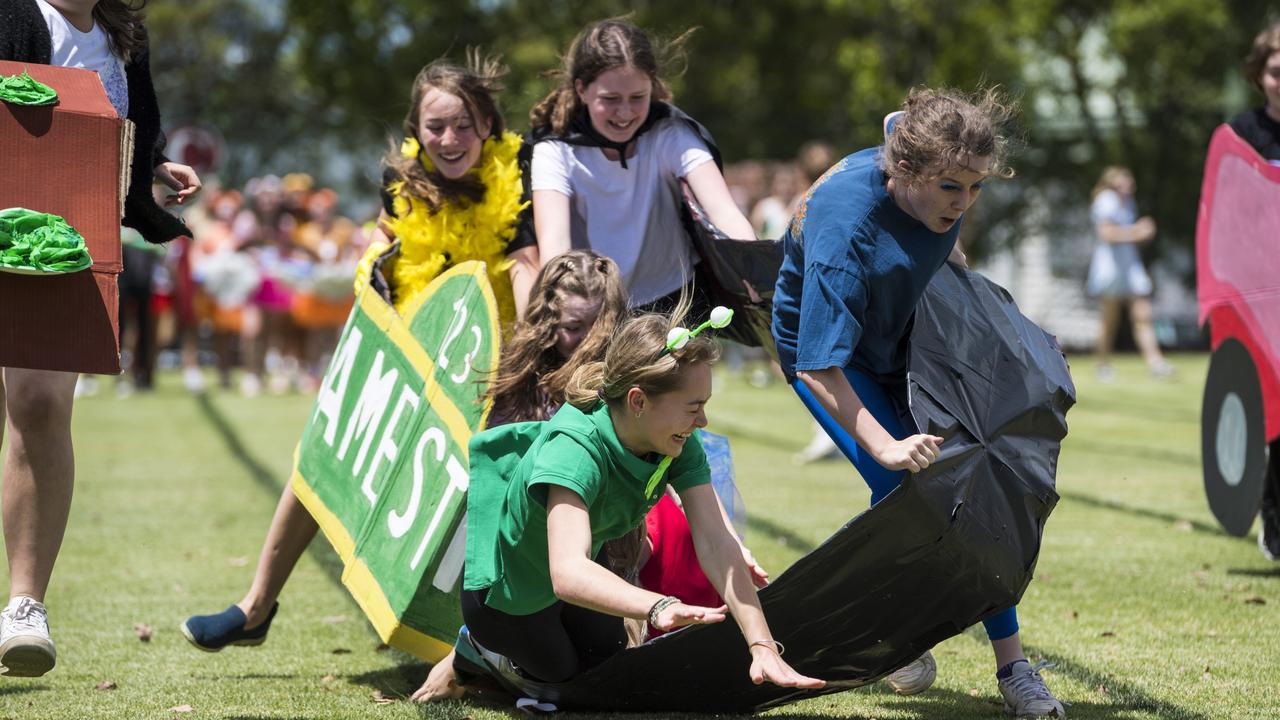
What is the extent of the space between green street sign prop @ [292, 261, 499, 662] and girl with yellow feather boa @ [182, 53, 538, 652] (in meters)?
0.15

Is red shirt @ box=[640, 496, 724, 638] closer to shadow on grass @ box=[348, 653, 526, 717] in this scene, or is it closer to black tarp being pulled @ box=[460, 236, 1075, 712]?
black tarp being pulled @ box=[460, 236, 1075, 712]

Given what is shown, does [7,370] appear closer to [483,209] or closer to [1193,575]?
[483,209]

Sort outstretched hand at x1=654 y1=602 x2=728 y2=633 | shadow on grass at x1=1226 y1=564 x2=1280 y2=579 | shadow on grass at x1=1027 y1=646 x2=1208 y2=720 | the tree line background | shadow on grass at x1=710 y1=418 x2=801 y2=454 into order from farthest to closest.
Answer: the tree line background → shadow on grass at x1=710 y1=418 x2=801 y2=454 → shadow on grass at x1=1226 y1=564 x2=1280 y2=579 → shadow on grass at x1=1027 y1=646 x2=1208 y2=720 → outstretched hand at x1=654 y1=602 x2=728 y2=633

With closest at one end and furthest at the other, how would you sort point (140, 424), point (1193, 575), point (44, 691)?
point (44, 691) < point (1193, 575) < point (140, 424)

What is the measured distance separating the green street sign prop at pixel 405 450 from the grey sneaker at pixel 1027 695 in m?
1.40

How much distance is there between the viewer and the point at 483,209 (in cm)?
487

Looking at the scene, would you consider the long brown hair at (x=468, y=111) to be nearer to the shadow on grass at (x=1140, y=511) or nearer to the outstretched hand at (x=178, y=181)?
the outstretched hand at (x=178, y=181)

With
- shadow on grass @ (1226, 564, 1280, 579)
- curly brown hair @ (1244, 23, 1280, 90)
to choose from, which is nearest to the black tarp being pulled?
shadow on grass @ (1226, 564, 1280, 579)

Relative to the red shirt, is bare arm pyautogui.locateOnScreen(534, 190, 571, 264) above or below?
above

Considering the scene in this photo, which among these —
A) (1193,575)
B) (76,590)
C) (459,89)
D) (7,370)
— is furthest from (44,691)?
(1193,575)

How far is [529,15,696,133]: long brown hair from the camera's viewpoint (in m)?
4.80

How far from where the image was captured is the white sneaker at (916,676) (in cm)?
428

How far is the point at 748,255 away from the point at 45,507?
2014 millimetres

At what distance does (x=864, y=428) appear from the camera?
12.0ft
